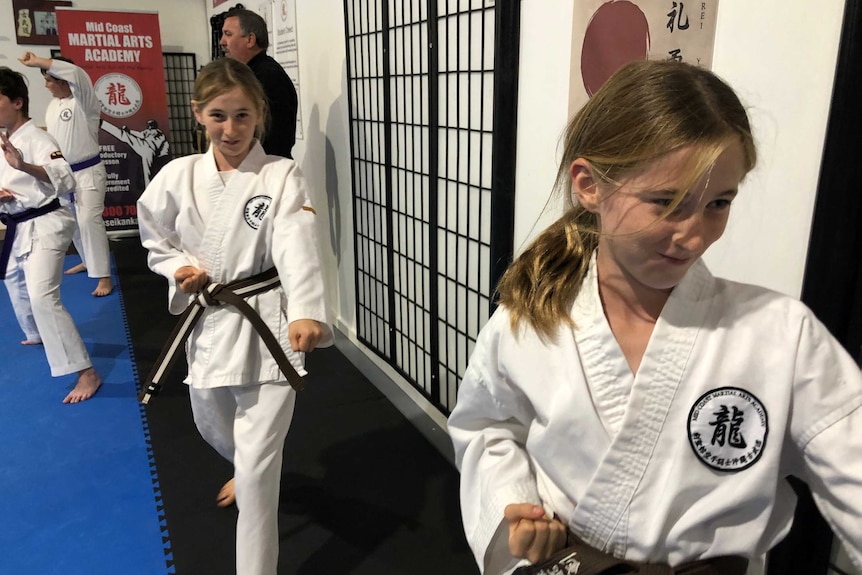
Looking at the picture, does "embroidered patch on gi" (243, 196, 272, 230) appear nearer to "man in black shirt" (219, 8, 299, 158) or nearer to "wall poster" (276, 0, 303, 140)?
"man in black shirt" (219, 8, 299, 158)

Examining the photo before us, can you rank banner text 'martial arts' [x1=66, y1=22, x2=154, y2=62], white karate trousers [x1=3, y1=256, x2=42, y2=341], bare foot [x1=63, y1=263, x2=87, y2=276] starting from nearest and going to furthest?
white karate trousers [x1=3, y1=256, x2=42, y2=341]
bare foot [x1=63, y1=263, x2=87, y2=276]
banner text 'martial arts' [x1=66, y1=22, x2=154, y2=62]

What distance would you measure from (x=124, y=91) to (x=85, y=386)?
15.5ft

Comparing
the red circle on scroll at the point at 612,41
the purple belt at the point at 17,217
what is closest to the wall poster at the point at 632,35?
the red circle on scroll at the point at 612,41

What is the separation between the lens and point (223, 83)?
6.49 ft

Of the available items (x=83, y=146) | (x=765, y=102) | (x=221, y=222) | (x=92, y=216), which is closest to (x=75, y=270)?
(x=92, y=216)

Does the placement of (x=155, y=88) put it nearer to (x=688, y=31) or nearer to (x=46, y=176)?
(x=46, y=176)

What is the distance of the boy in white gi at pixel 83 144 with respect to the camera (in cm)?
480

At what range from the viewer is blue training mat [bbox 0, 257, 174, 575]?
221 cm

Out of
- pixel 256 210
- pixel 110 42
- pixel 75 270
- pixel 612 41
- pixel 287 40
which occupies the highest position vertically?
pixel 110 42

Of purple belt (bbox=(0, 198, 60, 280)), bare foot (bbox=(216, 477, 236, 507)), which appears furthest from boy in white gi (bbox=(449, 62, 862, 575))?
purple belt (bbox=(0, 198, 60, 280))

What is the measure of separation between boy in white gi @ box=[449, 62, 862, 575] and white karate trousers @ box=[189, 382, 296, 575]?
100 centimetres

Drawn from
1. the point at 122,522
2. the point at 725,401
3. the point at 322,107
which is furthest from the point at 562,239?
the point at 322,107

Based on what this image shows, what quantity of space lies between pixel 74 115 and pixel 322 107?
207cm

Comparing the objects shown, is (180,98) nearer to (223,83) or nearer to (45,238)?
(45,238)
